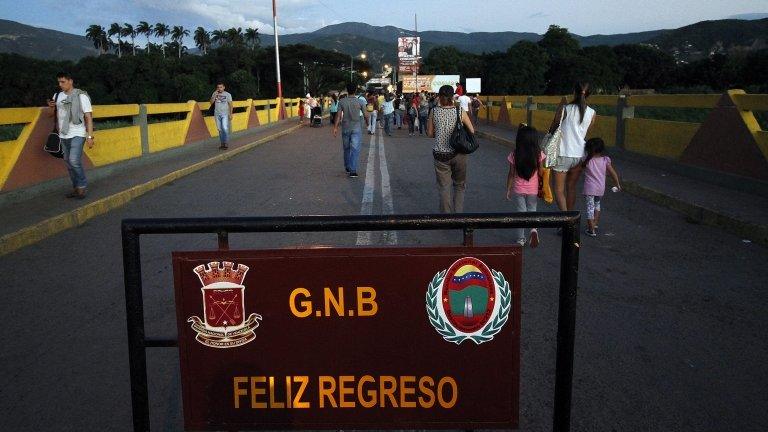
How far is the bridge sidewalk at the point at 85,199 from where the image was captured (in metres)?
7.09

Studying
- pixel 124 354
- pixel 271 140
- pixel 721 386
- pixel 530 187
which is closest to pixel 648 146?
pixel 530 187

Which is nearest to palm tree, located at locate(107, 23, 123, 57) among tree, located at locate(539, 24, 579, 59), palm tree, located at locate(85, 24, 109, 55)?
palm tree, located at locate(85, 24, 109, 55)

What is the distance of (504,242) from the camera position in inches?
263

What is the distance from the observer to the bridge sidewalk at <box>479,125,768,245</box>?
716 cm

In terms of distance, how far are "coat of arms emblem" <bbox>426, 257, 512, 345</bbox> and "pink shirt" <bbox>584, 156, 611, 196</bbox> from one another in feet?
17.5

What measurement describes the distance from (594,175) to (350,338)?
18.3ft

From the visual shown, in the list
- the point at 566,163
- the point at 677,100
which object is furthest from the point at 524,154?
the point at 677,100

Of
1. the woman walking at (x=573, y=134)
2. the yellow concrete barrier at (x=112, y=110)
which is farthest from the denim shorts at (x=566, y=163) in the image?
the yellow concrete barrier at (x=112, y=110)

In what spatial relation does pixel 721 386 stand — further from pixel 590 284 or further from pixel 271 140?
pixel 271 140

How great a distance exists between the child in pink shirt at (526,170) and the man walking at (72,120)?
600 centimetres

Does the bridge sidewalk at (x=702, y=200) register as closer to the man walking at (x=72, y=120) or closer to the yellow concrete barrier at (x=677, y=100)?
the yellow concrete barrier at (x=677, y=100)

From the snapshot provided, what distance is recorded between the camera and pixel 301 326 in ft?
6.40

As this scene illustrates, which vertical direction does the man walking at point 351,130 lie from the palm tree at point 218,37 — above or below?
below

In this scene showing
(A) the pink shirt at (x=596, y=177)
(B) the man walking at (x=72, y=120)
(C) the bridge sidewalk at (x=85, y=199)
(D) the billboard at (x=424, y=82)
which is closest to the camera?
(A) the pink shirt at (x=596, y=177)
